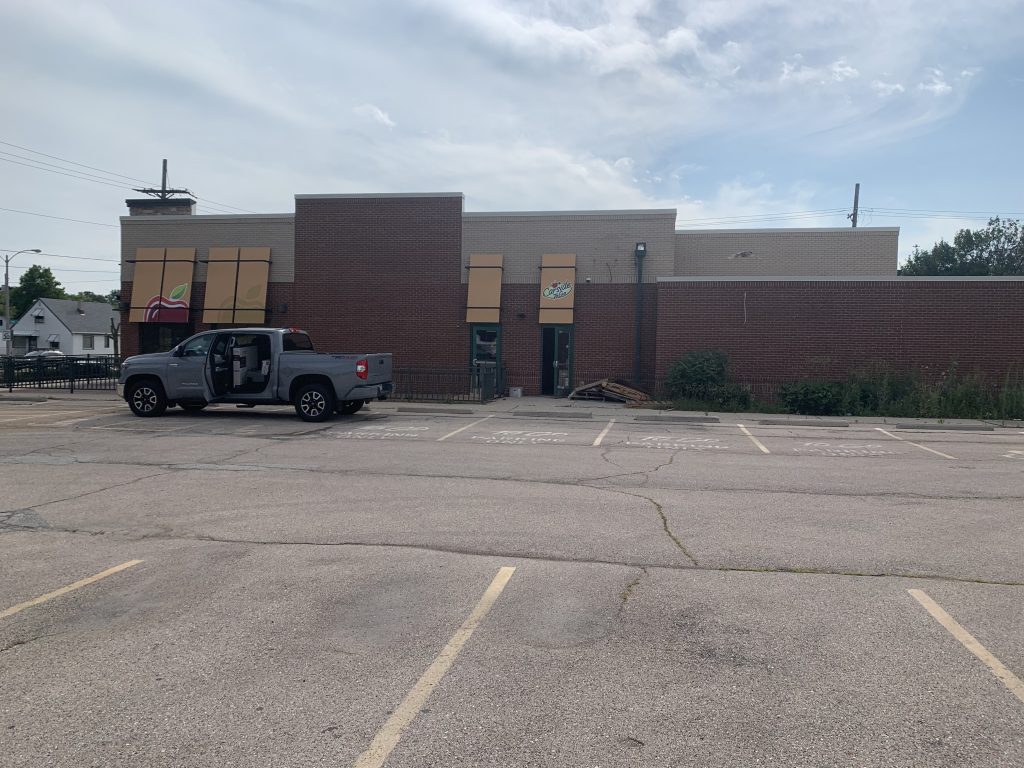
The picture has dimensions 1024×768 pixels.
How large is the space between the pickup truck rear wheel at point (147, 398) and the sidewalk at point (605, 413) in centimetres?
466

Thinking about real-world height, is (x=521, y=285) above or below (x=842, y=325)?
above

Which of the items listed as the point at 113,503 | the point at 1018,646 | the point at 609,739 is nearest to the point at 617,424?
the point at 113,503

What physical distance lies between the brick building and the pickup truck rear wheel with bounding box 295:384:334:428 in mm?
Answer: 8478

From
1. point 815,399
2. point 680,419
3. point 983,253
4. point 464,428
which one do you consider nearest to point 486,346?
point 680,419

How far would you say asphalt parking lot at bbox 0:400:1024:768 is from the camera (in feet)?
11.5

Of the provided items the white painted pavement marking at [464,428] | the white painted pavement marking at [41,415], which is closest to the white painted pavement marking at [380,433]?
the white painted pavement marking at [464,428]

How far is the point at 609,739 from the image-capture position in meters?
3.49

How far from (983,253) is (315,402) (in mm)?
59696

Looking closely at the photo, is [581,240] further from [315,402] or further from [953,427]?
[953,427]

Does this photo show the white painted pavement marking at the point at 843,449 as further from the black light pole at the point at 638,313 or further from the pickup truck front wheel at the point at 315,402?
the black light pole at the point at 638,313

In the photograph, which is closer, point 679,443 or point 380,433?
point 679,443

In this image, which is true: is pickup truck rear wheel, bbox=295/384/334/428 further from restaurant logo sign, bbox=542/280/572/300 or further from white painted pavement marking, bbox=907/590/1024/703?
white painted pavement marking, bbox=907/590/1024/703

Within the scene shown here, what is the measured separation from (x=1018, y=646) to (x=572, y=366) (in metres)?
20.3

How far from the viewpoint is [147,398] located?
56.5 ft
